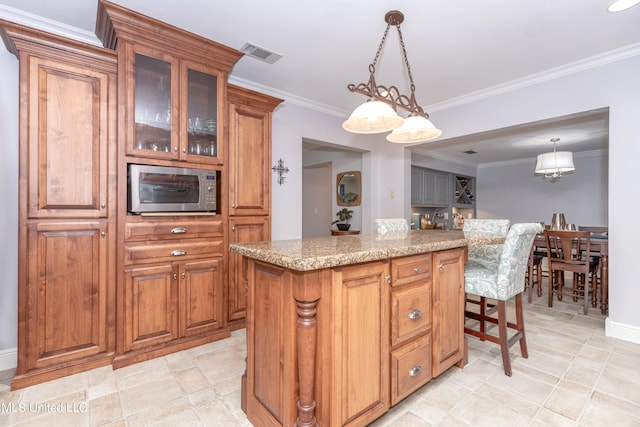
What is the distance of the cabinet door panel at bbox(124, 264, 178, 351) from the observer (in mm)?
2211

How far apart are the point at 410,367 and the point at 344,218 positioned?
3.82 metres

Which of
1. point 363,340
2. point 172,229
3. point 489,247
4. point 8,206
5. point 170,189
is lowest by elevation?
point 363,340

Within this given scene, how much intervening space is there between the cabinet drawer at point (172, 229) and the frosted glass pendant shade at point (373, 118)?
1.40 meters

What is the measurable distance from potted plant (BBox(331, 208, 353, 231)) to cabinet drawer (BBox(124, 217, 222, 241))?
3.01 m

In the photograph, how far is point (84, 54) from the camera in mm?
2084

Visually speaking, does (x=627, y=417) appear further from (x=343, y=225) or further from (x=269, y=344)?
(x=343, y=225)

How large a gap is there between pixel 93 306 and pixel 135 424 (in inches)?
36.5

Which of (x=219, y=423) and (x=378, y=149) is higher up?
(x=378, y=149)

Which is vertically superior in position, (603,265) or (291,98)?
(291,98)

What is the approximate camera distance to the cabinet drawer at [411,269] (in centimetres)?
159

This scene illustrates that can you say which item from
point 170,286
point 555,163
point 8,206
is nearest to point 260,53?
point 170,286

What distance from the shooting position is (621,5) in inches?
82.4

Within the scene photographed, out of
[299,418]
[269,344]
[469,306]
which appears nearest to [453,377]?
[299,418]

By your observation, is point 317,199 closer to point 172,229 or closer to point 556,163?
point 556,163
